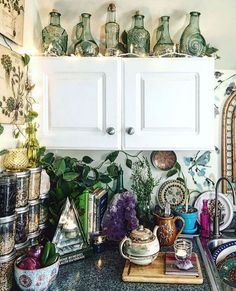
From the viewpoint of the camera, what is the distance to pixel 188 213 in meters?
1.79

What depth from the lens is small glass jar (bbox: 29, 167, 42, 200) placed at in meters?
1.46

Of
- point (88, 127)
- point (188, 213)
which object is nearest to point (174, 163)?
point (188, 213)

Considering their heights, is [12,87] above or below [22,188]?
above

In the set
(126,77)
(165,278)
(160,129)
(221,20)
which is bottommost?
(165,278)

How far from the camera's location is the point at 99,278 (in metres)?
1.33

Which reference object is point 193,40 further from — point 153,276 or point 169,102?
point 153,276

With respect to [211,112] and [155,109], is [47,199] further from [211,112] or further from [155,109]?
[211,112]

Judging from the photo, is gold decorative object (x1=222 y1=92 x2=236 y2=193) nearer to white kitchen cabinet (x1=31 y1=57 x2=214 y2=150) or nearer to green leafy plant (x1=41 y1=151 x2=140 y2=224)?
white kitchen cabinet (x1=31 y1=57 x2=214 y2=150)

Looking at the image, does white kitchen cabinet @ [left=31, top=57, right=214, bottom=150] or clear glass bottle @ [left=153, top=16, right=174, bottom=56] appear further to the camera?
clear glass bottle @ [left=153, top=16, right=174, bottom=56]

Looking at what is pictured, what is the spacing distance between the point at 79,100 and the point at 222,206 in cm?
103

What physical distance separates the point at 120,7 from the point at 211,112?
82 centimetres

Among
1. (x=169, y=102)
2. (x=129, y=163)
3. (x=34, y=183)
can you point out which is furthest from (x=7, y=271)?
(x=169, y=102)

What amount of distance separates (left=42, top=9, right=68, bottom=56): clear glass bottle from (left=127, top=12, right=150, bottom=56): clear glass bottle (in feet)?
1.16

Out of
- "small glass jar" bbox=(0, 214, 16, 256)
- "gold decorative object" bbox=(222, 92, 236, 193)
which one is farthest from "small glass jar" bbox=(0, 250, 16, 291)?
"gold decorative object" bbox=(222, 92, 236, 193)
